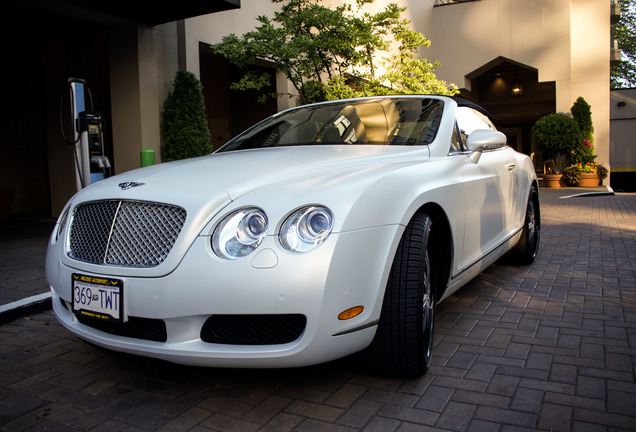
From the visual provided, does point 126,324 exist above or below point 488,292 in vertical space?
above

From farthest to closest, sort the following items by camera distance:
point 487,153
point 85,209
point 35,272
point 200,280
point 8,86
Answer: point 8,86, point 35,272, point 487,153, point 85,209, point 200,280

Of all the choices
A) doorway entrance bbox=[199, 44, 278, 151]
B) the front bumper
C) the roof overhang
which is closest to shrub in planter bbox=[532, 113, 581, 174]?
doorway entrance bbox=[199, 44, 278, 151]

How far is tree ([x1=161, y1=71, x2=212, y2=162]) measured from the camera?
329 inches

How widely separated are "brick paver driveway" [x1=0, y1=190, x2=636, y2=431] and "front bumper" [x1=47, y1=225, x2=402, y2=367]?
9.1 inches

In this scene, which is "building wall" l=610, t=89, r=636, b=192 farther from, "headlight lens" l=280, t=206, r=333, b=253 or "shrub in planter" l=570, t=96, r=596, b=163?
"headlight lens" l=280, t=206, r=333, b=253

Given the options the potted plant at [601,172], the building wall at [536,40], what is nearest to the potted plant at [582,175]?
the potted plant at [601,172]

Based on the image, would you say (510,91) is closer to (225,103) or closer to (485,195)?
(225,103)

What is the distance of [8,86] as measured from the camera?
36.4 ft

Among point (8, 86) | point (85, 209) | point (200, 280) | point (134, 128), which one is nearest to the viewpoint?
point (200, 280)

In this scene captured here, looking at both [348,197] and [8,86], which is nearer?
[348,197]

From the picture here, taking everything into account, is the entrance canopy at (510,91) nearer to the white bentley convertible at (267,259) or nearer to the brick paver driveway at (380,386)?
the brick paver driveway at (380,386)

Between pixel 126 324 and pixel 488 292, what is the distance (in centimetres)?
293

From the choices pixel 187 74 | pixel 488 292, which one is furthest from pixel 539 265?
pixel 187 74

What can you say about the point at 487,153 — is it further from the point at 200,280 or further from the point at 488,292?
the point at 200,280
